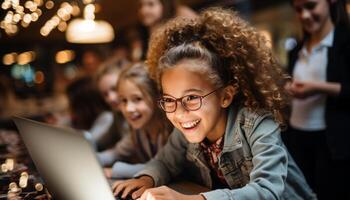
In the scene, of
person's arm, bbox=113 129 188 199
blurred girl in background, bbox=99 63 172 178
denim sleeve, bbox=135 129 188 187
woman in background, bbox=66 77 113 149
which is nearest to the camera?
person's arm, bbox=113 129 188 199

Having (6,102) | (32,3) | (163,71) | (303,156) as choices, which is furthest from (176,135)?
(6,102)

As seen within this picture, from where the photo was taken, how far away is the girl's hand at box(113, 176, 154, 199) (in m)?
1.10

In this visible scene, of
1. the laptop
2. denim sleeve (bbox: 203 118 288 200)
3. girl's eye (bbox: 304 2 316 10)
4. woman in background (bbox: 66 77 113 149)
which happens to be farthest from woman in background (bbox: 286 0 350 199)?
woman in background (bbox: 66 77 113 149)

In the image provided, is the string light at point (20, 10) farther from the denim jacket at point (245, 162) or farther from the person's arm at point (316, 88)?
the person's arm at point (316, 88)

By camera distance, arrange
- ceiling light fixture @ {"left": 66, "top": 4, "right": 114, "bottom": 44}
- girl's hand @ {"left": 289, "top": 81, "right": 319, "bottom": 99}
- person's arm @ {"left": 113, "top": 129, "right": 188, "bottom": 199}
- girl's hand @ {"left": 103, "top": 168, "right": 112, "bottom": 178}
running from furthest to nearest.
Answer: ceiling light fixture @ {"left": 66, "top": 4, "right": 114, "bottom": 44}, girl's hand @ {"left": 289, "top": 81, "right": 319, "bottom": 99}, girl's hand @ {"left": 103, "top": 168, "right": 112, "bottom": 178}, person's arm @ {"left": 113, "top": 129, "right": 188, "bottom": 199}

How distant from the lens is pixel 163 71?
111 centimetres

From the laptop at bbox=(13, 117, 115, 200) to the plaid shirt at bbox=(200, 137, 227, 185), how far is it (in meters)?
0.42

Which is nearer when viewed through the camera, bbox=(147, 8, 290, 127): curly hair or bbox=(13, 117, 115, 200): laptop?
bbox=(13, 117, 115, 200): laptop

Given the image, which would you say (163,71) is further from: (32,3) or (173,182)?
(32,3)

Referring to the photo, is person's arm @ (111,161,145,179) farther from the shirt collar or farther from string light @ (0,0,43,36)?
the shirt collar

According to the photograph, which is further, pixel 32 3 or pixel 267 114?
pixel 32 3

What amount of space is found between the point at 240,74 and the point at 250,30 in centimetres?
14

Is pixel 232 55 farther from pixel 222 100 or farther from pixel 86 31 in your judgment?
pixel 86 31

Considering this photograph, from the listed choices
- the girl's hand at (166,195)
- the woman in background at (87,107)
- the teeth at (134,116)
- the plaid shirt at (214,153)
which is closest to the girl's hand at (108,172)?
the teeth at (134,116)
